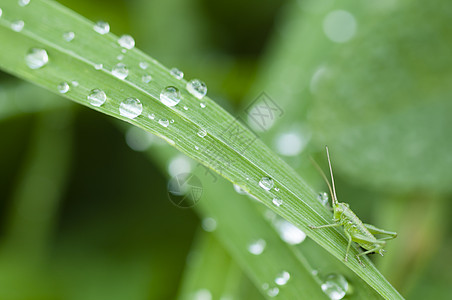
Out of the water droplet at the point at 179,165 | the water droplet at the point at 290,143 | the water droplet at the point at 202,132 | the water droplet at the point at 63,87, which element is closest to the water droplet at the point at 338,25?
the water droplet at the point at 290,143

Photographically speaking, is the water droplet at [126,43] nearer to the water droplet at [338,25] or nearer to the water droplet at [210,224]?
the water droplet at [210,224]

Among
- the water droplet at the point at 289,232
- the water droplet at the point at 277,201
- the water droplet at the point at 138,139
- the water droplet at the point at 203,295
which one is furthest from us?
the water droplet at the point at 138,139

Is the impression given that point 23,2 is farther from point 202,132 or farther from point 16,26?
point 202,132

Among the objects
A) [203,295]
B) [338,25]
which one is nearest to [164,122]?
[203,295]

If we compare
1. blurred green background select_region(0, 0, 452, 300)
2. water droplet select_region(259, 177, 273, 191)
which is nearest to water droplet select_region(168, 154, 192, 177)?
blurred green background select_region(0, 0, 452, 300)

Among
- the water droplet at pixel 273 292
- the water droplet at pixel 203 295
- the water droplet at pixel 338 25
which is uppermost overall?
the water droplet at pixel 338 25

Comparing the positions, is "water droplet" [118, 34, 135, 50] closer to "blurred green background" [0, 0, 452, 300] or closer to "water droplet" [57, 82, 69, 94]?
"water droplet" [57, 82, 69, 94]

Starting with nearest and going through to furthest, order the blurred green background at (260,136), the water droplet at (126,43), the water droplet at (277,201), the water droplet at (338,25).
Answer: the water droplet at (277,201), the water droplet at (126,43), the blurred green background at (260,136), the water droplet at (338,25)
